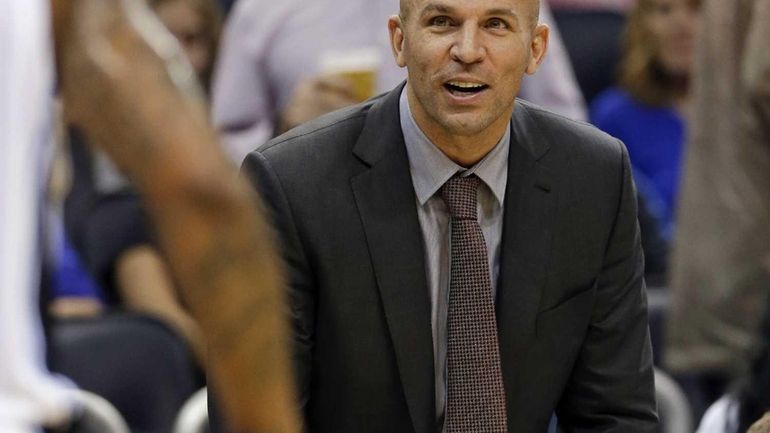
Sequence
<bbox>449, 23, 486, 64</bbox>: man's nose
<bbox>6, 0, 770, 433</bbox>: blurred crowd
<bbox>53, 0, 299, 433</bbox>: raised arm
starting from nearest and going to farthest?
<bbox>53, 0, 299, 433</bbox>: raised arm → <bbox>449, 23, 486, 64</bbox>: man's nose → <bbox>6, 0, 770, 433</bbox>: blurred crowd

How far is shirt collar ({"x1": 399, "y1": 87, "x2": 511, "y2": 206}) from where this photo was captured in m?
2.75

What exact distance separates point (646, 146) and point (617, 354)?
252 cm

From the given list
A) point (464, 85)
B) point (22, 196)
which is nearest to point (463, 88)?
point (464, 85)

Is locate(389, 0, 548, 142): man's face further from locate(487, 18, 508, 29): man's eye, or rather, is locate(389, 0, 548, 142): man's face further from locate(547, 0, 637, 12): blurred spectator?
locate(547, 0, 637, 12): blurred spectator

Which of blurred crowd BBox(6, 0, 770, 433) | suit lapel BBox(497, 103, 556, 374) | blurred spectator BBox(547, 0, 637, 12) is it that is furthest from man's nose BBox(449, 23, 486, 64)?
blurred spectator BBox(547, 0, 637, 12)

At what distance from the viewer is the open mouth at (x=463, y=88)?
2637 mm

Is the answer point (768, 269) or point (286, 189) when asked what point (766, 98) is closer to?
point (768, 269)

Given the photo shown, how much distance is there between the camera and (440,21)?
8.71 feet

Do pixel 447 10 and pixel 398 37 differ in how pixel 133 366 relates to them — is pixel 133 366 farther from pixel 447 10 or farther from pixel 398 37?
pixel 447 10

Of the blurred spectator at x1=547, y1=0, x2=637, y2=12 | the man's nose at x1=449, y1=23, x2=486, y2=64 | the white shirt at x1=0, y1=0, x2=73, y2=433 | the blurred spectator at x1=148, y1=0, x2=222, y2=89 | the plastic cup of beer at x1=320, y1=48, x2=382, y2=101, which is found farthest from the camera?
the blurred spectator at x1=547, y1=0, x2=637, y2=12

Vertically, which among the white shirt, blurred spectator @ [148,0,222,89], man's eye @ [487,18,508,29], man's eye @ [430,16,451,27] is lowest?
blurred spectator @ [148,0,222,89]

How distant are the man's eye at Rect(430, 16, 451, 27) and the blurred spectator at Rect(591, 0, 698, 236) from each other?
2.62m

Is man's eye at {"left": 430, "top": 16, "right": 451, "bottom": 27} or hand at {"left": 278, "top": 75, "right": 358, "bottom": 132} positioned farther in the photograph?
hand at {"left": 278, "top": 75, "right": 358, "bottom": 132}

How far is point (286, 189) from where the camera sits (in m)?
2.69
